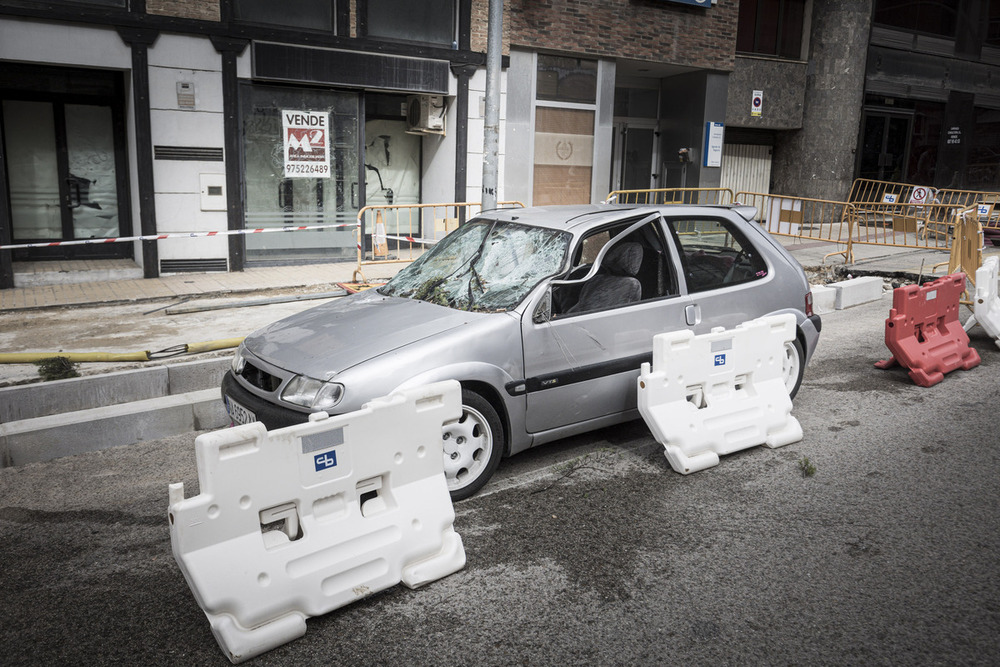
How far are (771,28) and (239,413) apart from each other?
18596 mm

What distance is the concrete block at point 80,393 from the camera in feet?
20.0

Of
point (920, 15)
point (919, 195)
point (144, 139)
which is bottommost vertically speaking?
point (919, 195)

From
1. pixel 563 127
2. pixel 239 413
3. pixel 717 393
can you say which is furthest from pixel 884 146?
pixel 239 413

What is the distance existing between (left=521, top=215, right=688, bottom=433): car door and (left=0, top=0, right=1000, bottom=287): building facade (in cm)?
821

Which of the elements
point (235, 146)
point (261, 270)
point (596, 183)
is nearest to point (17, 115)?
point (235, 146)

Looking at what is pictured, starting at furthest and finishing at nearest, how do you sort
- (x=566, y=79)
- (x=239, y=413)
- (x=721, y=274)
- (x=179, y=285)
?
1. (x=566, y=79)
2. (x=179, y=285)
3. (x=721, y=274)
4. (x=239, y=413)

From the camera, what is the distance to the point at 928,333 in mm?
7551

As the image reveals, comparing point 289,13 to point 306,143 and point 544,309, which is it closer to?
point 306,143

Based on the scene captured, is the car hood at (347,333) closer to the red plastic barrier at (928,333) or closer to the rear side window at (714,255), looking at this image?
the rear side window at (714,255)

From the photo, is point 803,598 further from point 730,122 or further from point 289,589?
point 730,122

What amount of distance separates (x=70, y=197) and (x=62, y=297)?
9.03 ft

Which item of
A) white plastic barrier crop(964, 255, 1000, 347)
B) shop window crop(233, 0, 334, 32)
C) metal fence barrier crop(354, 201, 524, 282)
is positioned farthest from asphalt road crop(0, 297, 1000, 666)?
shop window crop(233, 0, 334, 32)

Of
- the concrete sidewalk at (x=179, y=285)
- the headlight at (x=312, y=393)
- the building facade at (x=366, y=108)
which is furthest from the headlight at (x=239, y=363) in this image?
the building facade at (x=366, y=108)

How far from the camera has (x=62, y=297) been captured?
10352mm
